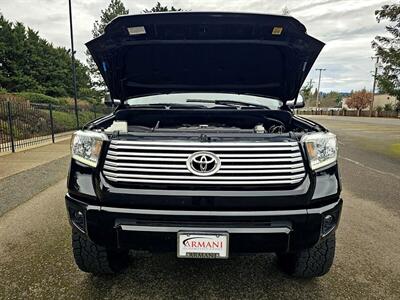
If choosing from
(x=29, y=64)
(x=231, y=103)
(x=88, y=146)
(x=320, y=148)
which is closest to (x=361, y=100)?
(x=29, y=64)

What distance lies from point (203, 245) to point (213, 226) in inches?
5.0

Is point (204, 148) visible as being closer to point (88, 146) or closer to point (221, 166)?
point (221, 166)

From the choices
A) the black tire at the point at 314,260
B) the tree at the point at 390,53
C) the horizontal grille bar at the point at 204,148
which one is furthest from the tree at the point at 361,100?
the horizontal grille bar at the point at 204,148

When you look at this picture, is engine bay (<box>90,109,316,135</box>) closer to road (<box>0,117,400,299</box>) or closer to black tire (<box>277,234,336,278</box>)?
black tire (<box>277,234,336,278</box>)

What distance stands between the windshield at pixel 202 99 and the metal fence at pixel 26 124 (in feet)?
23.5

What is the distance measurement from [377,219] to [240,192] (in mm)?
2741

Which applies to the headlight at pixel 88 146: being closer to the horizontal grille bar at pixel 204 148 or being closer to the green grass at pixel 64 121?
the horizontal grille bar at pixel 204 148

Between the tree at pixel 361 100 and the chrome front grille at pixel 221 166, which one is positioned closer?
the chrome front grille at pixel 221 166

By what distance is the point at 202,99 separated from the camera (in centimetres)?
335

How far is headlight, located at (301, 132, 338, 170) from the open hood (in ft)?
3.42

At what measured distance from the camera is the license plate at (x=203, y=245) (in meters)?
1.78

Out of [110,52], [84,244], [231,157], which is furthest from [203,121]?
[84,244]

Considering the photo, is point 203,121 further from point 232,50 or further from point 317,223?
point 317,223

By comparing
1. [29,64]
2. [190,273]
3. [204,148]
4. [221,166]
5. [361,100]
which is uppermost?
[29,64]
